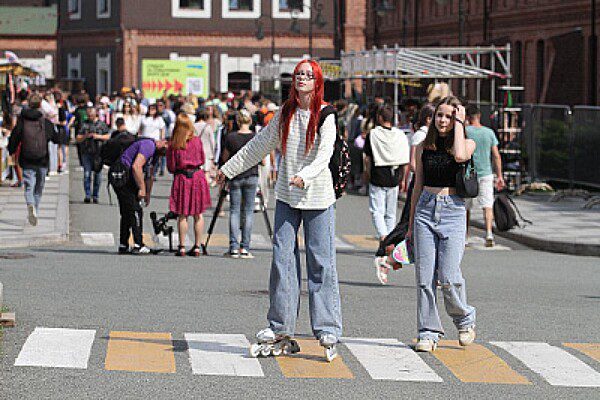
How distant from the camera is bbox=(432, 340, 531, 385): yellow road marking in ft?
30.3

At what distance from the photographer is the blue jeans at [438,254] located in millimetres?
10156

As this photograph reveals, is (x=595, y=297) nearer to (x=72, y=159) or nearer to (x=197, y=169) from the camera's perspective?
(x=197, y=169)

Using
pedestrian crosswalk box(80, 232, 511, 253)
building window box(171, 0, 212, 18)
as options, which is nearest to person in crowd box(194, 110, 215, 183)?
pedestrian crosswalk box(80, 232, 511, 253)

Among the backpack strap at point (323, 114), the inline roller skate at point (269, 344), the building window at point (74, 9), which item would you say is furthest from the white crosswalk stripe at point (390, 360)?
the building window at point (74, 9)

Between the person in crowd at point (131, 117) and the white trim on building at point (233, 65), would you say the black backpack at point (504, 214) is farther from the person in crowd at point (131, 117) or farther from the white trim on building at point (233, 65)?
the white trim on building at point (233, 65)

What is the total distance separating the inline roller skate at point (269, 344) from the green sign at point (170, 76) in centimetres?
4555

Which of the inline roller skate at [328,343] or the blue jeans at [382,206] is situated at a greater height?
the blue jeans at [382,206]

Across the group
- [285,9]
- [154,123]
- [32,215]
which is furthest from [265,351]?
[285,9]

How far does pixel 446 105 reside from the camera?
33.8ft

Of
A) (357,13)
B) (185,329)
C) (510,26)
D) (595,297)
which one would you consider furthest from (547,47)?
(185,329)

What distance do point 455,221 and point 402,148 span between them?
26.4 ft

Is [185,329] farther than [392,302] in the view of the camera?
No

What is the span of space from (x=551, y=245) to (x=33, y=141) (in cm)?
781

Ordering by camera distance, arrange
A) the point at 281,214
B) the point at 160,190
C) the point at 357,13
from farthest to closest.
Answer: the point at 357,13 < the point at 160,190 < the point at 281,214
